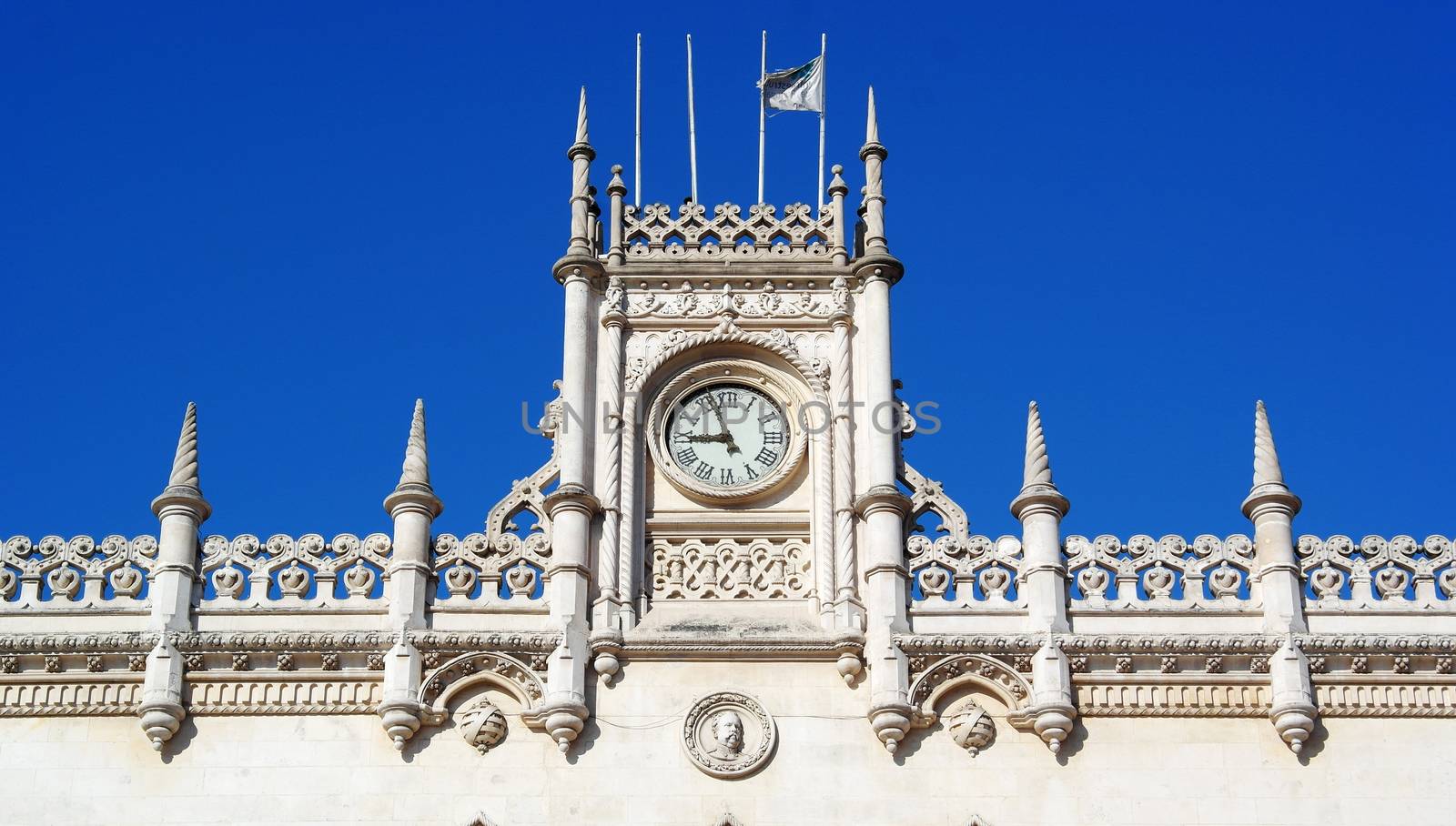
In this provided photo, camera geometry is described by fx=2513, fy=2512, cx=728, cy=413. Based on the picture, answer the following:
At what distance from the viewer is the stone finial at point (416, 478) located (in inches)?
878

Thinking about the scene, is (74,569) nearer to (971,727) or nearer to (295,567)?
(295,567)

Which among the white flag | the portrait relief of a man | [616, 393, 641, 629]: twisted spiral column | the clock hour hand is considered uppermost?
the white flag

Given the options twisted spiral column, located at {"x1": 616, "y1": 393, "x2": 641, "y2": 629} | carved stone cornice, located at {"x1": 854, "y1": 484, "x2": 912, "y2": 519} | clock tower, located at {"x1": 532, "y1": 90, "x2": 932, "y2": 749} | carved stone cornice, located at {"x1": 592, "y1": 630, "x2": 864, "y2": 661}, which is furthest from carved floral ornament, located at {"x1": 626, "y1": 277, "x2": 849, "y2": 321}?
carved stone cornice, located at {"x1": 592, "y1": 630, "x2": 864, "y2": 661}

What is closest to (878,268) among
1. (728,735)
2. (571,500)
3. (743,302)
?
(743,302)

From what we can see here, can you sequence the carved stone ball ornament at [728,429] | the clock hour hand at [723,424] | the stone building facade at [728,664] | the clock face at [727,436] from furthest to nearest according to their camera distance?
1. the clock hour hand at [723,424]
2. the clock face at [727,436]
3. the carved stone ball ornament at [728,429]
4. the stone building facade at [728,664]

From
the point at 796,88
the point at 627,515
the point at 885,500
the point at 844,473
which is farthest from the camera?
the point at 796,88

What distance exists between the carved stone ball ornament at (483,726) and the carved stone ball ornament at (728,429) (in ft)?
9.35

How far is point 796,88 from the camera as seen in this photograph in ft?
84.5

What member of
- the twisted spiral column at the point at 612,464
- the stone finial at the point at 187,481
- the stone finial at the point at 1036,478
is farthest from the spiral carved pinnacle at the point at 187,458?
the stone finial at the point at 1036,478

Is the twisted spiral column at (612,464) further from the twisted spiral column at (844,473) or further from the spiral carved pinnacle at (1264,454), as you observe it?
the spiral carved pinnacle at (1264,454)

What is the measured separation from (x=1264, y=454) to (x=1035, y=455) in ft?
6.80

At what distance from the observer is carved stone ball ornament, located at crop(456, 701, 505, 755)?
21422mm

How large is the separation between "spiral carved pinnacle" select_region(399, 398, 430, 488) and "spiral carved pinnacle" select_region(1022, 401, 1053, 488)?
5.40m

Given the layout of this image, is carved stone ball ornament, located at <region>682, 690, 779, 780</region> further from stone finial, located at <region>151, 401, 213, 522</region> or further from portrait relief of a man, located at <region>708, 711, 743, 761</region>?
stone finial, located at <region>151, 401, 213, 522</region>
